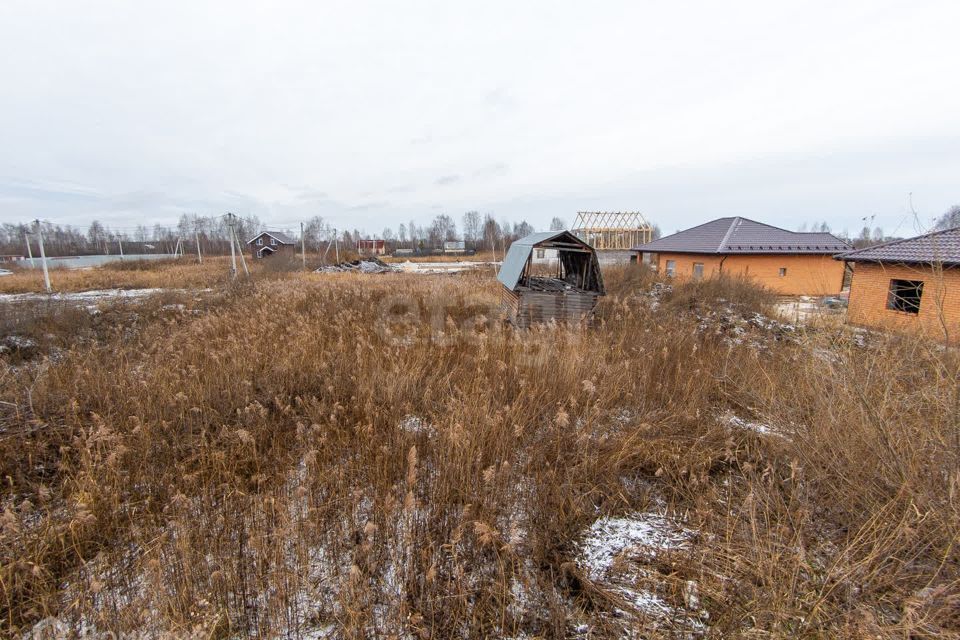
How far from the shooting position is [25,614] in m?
1.94

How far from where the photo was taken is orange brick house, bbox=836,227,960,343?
11.6 meters

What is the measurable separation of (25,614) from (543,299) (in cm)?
759

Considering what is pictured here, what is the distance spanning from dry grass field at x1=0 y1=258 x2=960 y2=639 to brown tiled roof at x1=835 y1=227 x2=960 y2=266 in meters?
12.5

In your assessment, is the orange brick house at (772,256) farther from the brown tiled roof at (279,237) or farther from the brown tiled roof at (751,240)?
the brown tiled roof at (279,237)

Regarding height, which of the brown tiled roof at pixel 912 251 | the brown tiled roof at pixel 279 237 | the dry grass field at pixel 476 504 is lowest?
the dry grass field at pixel 476 504

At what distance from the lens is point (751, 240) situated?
22.5m

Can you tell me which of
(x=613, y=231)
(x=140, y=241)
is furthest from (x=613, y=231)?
(x=140, y=241)

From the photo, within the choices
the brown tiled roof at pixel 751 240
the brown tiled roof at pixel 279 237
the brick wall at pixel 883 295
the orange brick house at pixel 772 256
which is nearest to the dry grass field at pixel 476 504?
the brick wall at pixel 883 295

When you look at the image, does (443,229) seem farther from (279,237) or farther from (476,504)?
(476,504)

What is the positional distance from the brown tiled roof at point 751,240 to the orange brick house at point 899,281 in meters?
7.67

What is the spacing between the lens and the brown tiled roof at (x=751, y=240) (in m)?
21.7

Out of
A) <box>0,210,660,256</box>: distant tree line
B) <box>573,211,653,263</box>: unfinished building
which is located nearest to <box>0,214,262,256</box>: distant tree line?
<box>0,210,660,256</box>: distant tree line

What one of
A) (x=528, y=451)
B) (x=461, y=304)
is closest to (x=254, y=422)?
(x=528, y=451)

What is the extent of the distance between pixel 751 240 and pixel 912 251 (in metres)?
10.6
